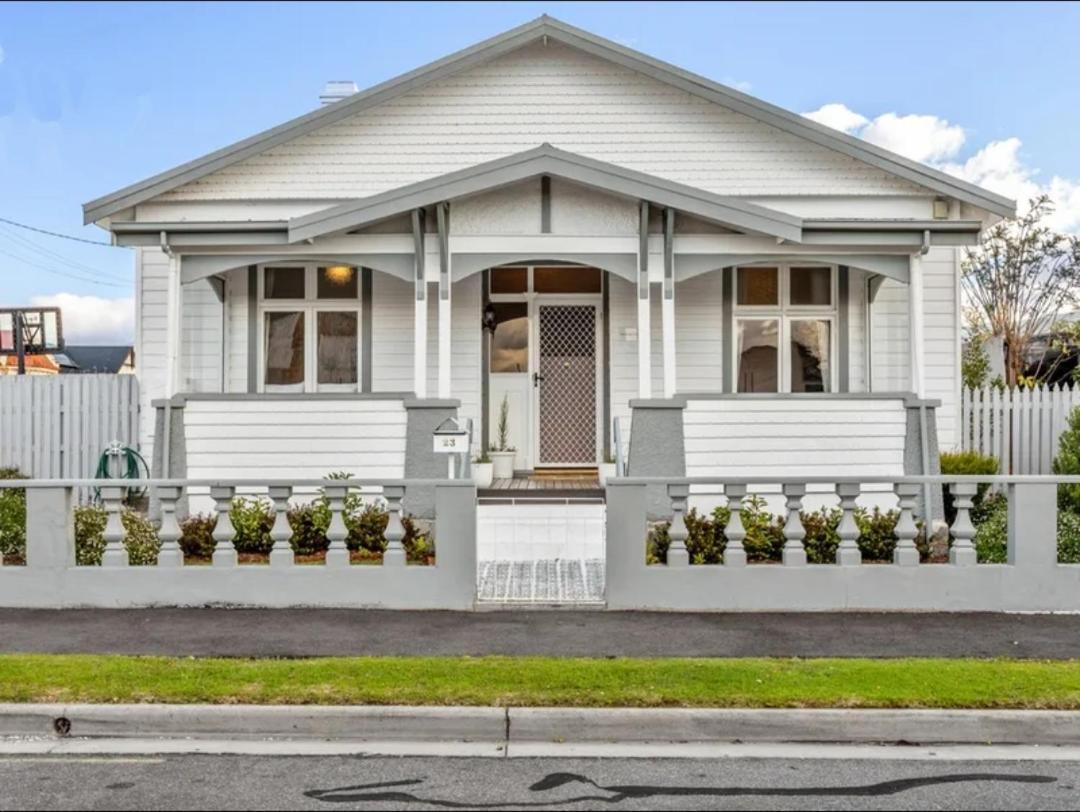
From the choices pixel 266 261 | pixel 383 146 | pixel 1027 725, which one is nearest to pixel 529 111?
pixel 383 146

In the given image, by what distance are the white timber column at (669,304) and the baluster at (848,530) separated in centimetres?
291

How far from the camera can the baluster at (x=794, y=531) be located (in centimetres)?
870

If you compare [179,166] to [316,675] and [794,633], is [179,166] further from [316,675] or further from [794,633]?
[794,633]

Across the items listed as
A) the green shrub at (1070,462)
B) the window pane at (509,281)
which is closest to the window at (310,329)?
the window pane at (509,281)

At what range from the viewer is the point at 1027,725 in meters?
5.59

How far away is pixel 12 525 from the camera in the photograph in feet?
32.9

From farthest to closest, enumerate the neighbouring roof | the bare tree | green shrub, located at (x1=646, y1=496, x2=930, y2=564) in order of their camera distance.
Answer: the neighbouring roof < the bare tree < green shrub, located at (x1=646, y1=496, x2=930, y2=564)

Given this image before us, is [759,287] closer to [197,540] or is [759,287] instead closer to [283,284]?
[283,284]

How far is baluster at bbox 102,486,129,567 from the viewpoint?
28.5ft

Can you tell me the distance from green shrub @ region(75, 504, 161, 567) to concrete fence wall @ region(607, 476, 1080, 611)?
15.2 ft

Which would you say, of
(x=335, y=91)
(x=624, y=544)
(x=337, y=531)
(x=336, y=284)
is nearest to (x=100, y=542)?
(x=337, y=531)

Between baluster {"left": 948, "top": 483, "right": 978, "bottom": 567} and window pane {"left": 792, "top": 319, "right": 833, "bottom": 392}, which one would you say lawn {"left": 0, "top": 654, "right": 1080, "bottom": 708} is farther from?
window pane {"left": 792, "top": 319, "right": 833, "bottom": 392}

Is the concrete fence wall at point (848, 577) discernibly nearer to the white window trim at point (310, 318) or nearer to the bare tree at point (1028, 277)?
the white window trim at point (310, 318)

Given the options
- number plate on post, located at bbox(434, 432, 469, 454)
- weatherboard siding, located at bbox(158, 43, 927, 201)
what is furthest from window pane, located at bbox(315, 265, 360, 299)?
number plate on post, located at bbox(434, 432, 469, 454)
